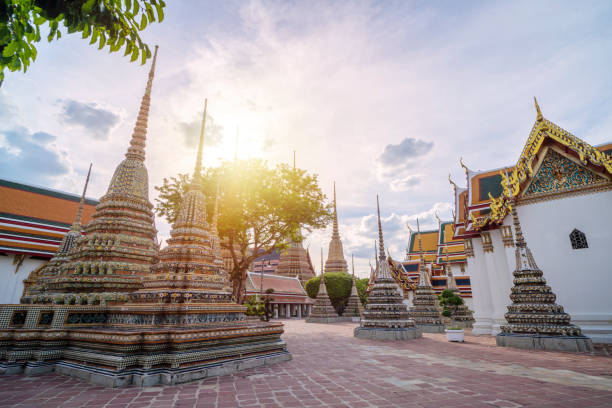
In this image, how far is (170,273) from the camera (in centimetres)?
638

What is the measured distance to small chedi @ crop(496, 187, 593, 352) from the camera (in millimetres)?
8953

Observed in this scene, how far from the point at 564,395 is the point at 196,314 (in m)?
6.25

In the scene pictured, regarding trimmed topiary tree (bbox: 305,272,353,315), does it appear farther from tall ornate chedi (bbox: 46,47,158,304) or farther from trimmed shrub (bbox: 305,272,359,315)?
tall ornate chedi (bbox: 46,47,158,304)

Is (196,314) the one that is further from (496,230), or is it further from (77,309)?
(496,230)

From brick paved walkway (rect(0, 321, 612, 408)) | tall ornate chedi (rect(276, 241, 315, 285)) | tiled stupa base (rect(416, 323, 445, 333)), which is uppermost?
tall ornate chedi (rect(276, 241, 315, 285))

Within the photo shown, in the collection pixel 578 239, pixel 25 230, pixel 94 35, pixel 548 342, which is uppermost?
pixel 25 230

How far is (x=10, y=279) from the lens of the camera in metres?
19.8

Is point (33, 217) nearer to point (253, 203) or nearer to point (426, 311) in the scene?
point (253, 203)

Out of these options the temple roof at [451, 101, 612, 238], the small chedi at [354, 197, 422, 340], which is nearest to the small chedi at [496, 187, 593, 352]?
the small chedi at [354, 197, 422, 340]

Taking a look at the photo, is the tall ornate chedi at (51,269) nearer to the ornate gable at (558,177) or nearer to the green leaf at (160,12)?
the green leaf at (160,12)

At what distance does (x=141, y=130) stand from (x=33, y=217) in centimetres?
1775

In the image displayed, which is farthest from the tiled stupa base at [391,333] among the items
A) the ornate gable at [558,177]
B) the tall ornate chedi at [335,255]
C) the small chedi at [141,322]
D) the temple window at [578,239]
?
the tall ornate chedi at [335,255]

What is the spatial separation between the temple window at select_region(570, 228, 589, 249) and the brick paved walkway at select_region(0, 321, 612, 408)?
6.33m

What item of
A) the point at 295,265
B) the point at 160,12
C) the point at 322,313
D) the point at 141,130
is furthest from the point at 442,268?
the point at 160,12
